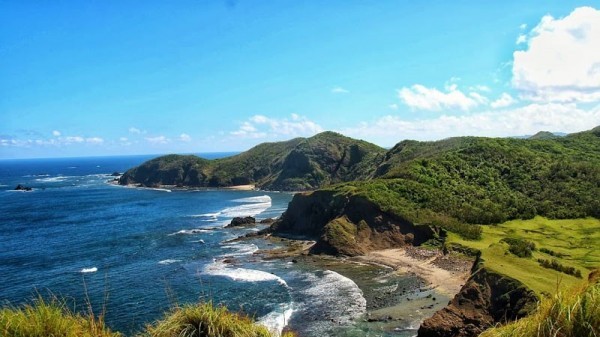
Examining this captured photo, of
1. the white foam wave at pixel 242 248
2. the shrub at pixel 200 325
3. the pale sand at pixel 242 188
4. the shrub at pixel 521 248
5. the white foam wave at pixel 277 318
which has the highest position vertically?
the shrub at pixel 200 325

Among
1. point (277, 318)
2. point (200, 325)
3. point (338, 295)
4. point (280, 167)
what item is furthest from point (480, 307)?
point (280, 167)

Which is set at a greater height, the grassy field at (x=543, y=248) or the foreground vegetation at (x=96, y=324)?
the foreground vegetation at (x=96, y=324)

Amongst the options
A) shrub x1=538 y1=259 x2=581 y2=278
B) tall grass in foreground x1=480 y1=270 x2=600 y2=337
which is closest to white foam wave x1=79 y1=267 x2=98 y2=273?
shrub x1=538 y1=259 x2=581 y2=278

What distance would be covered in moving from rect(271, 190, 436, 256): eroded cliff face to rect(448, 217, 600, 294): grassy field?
662 cm

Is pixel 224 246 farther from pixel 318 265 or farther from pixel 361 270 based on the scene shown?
pixel 361 270

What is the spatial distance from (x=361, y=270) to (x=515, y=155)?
52214 mm

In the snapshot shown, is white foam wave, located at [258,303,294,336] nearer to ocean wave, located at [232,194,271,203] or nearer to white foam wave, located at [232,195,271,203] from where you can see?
ocean wave, located at [232,194,271,203]

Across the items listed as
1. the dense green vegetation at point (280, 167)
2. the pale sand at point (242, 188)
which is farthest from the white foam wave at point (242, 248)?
the pale sand at point (242, 188)

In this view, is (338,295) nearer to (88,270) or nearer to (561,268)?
(561,268)

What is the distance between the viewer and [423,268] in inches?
2015

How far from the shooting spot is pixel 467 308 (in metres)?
32.9

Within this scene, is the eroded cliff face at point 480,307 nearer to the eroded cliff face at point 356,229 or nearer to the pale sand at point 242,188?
the eroded cliff face at point 356,229

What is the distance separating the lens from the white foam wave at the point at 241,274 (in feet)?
166

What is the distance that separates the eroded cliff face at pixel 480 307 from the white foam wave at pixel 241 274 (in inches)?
769
